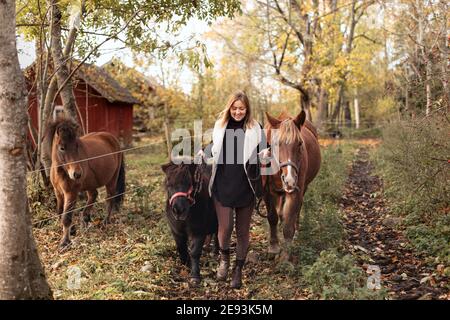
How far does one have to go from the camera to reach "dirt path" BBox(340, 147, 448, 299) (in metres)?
4.95

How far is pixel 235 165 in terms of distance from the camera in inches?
205

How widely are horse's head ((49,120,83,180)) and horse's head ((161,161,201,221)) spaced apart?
2008mm

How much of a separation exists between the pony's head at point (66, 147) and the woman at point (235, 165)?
255 cm

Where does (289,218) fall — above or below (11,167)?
below

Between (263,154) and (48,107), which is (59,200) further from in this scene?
(263,154)

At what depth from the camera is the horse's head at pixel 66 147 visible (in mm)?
6777

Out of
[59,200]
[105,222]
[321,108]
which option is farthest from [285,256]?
[321,108]

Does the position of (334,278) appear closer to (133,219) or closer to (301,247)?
(301,247)

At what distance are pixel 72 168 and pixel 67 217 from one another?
2.40 feet

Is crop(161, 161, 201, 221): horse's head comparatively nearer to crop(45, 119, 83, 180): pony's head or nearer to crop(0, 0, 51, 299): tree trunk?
crop(0, 0, 51, 299): tree trunk

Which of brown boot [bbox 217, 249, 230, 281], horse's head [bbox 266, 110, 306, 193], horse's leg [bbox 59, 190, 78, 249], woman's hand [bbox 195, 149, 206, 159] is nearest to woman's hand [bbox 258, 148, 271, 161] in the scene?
horse's head [bbox 266, 110, 306, 193]

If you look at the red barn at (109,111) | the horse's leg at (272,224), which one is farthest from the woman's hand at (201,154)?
the red barn at (109,111)

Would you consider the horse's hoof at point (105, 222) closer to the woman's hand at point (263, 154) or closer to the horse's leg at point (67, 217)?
the horse's leg at point (67, 217)
